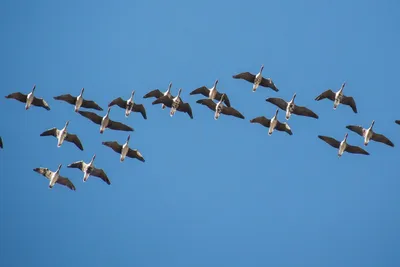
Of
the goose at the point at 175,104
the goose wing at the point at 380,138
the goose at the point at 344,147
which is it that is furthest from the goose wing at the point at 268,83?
the goose wing at the point at 380,138

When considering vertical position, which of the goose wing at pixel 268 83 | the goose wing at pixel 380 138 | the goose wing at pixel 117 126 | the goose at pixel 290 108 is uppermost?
the goose wing at pixel 268 83

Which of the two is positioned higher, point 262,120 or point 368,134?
point 368,134

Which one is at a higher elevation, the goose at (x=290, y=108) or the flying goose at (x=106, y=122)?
the goose at (x=290, y=108)

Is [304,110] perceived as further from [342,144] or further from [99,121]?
[99,121]

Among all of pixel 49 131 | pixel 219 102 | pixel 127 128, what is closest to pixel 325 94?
pixel 219 102

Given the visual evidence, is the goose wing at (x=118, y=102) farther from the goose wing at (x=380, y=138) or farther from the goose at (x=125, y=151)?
the goose wing at (x=380, y=138)

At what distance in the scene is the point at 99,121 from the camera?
338 feet

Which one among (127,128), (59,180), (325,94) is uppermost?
(325,94)

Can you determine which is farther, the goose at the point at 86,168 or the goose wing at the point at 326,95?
the goose wing at the point at 326,95

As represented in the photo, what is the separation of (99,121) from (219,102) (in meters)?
11.7

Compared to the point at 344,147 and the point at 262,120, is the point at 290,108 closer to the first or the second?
the point at 262,120

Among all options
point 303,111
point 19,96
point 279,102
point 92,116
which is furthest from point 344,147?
point 19,96

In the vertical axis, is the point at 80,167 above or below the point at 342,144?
below

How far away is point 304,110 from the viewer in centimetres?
10181
